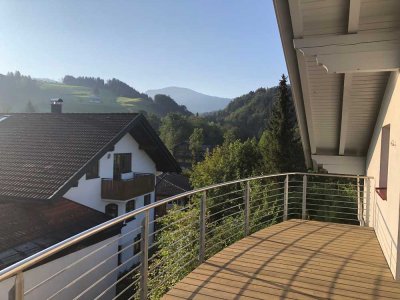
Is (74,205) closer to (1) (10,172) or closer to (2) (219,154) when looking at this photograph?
(1) (10,172)

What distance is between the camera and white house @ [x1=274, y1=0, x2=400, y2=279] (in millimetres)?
3574

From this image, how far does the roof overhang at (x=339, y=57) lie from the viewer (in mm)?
3521

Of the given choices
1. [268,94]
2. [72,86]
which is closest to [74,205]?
[268,94]

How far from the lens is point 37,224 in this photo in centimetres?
1127

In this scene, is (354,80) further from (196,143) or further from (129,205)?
(196,143)

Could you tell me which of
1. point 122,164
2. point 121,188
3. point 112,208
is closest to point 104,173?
point 121,188

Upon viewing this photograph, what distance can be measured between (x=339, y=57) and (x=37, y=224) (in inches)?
405

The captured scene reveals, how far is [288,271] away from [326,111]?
2.88 m

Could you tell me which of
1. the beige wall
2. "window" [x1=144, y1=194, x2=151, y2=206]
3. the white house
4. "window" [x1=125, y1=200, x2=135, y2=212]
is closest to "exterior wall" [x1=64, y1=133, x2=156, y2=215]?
"window" [x1=125, y1=200, x2=135, y2=212]

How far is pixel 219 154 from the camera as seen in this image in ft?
82.5

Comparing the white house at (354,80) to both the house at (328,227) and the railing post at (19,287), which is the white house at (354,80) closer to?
the house at (328,227)

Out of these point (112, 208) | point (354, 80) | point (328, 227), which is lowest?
point (112, 208)

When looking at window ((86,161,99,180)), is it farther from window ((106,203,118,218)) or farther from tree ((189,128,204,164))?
tree ((189,128,204,164))

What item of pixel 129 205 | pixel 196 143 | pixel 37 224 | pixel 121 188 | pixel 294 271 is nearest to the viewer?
pixel 294 271
